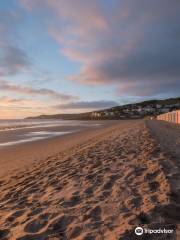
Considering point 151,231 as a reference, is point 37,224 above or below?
below

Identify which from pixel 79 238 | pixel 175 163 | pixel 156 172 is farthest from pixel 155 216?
pixel 175 163

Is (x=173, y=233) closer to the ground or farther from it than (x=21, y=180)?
farther from it

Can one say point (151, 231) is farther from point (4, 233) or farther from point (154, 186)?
point (4, 233)

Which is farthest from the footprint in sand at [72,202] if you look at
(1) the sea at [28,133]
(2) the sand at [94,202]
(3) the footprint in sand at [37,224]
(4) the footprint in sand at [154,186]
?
(1) the sea at [28,133]

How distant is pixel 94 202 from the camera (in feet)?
13.0

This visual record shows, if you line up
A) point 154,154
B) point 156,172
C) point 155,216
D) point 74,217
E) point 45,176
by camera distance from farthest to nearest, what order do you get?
point 154,154 → point 45,176 → point 156,172 → point 74,217 → point 155,216

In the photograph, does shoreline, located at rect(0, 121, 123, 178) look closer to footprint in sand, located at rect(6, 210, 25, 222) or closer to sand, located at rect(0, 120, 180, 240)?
sand, located at rect(0, 120, 180, 240)

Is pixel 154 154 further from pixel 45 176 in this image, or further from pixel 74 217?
pixel 74 217

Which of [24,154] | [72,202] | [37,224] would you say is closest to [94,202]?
[72,202]

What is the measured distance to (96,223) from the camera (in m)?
3.22

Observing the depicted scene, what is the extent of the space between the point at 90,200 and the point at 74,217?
62cm

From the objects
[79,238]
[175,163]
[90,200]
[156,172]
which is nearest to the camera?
[79,238]

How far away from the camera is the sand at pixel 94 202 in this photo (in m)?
3.09

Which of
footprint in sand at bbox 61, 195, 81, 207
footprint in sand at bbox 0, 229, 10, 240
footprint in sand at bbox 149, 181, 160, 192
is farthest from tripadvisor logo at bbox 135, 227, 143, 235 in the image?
footprint in sand at bbox 0, 229, 10, 240
